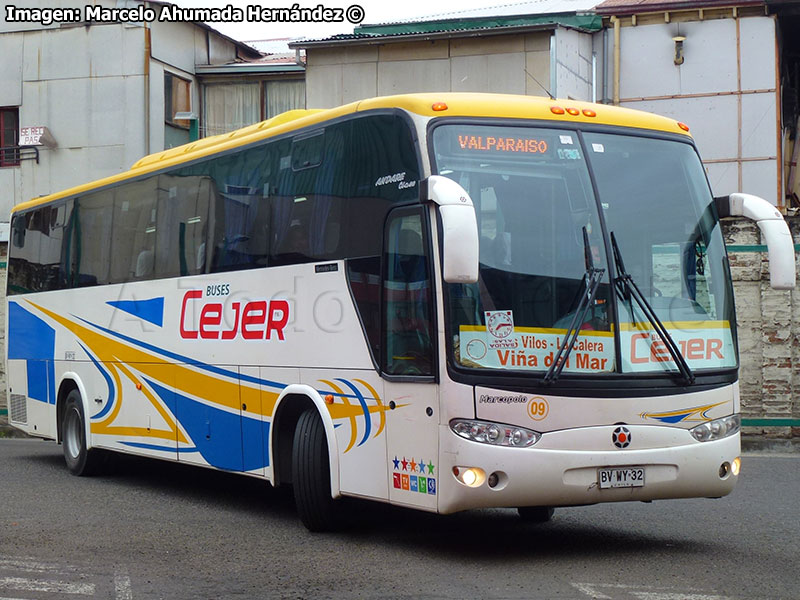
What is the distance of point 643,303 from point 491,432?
4.71ft

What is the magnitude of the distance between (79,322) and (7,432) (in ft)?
27.2

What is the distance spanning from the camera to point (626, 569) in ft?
27.1

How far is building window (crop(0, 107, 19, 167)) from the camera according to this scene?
103ft

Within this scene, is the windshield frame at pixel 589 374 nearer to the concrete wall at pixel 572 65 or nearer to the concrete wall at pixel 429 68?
the concrete wall at pixel 429 68

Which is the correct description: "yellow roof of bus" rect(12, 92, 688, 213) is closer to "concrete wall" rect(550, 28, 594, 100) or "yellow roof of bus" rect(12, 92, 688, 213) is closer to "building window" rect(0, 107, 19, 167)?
"concrete wall" rect(550, 28, 594, 100)

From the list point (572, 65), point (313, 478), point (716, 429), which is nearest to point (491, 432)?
point (716, 429)

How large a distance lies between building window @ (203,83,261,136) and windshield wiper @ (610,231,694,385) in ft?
78.9

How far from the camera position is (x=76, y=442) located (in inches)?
601

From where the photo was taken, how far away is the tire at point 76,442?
15.0 metres

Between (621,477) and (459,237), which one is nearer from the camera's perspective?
(459,237)

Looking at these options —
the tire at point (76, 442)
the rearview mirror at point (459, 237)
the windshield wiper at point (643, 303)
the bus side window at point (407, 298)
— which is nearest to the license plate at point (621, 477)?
the windshield wiper at point (643, 303)

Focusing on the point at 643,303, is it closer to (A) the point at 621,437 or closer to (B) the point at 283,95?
(A) the point at 621,437

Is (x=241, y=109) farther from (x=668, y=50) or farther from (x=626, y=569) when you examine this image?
(x=626, y=569)

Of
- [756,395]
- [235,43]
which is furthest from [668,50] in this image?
[235,43]
